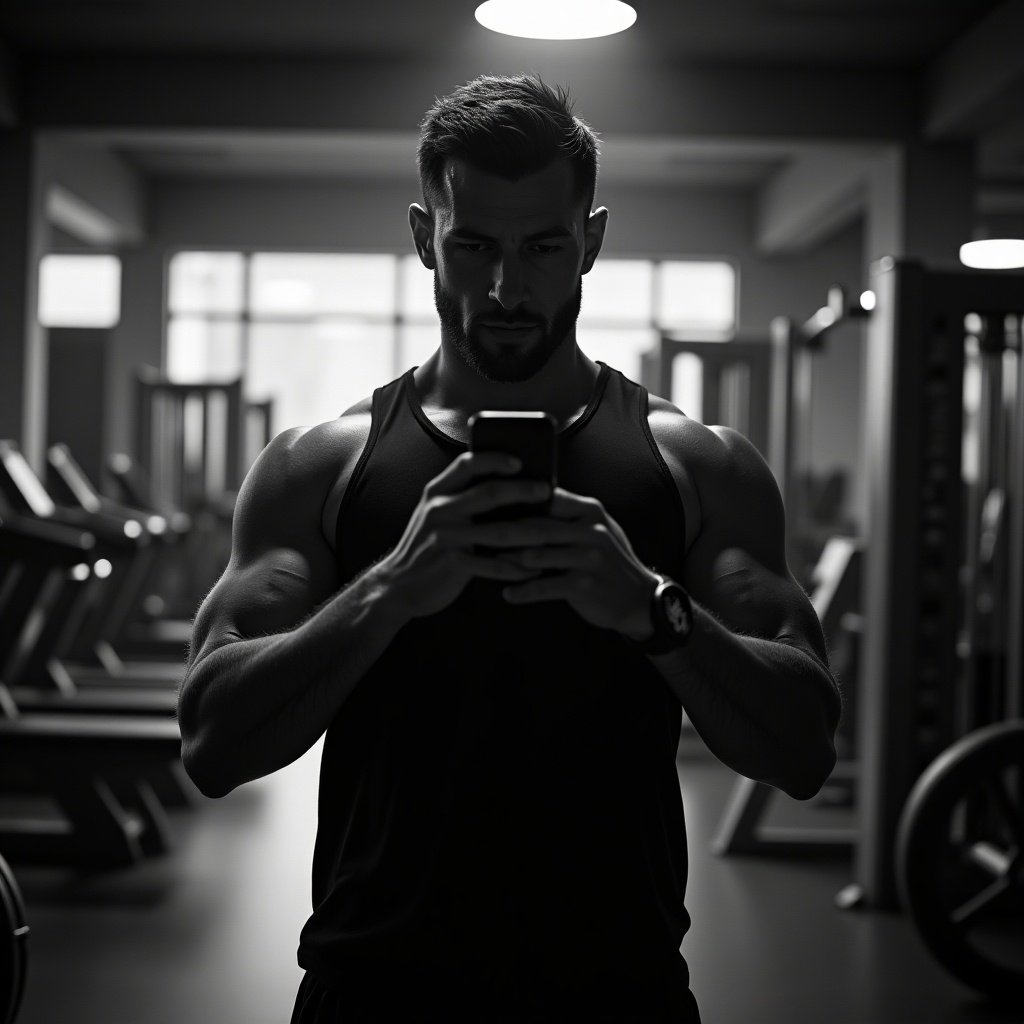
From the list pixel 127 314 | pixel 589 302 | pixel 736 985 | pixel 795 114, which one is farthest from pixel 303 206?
pixel 736 985

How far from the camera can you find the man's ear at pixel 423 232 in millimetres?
1212

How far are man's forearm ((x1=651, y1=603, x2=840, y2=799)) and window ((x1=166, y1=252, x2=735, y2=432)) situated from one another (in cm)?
1056

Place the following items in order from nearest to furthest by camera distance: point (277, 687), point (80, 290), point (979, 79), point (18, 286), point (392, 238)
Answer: point (277, 687) < point (979, 79) < point (18, 286) < point (392, 238) < point (80, 290)

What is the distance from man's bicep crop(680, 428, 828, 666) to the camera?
1.17 m

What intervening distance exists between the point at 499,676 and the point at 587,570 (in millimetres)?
210

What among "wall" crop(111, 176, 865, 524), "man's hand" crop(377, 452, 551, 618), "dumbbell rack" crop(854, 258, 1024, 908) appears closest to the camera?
"man's hand" crop(377, 452, 551, 618)

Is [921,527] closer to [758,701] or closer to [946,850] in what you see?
[946,850]

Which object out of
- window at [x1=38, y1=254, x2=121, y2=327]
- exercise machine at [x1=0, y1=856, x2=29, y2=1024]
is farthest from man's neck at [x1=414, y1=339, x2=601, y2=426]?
window at [x1=38, y1=254, x2=121, y2=327]

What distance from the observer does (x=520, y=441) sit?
3.14 feet

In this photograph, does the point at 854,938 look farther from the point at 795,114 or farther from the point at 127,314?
the point at 127,314

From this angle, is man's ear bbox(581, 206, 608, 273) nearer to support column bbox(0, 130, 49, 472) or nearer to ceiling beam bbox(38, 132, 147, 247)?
support column bbox(0, 130, 49, 472)

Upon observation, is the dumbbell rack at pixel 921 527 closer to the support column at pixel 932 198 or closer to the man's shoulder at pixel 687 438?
the man's shoulder at pixel 687 438

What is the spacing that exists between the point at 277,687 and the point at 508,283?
372 mm

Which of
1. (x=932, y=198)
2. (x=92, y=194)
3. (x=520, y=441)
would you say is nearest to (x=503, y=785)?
(x=520, y=441)
